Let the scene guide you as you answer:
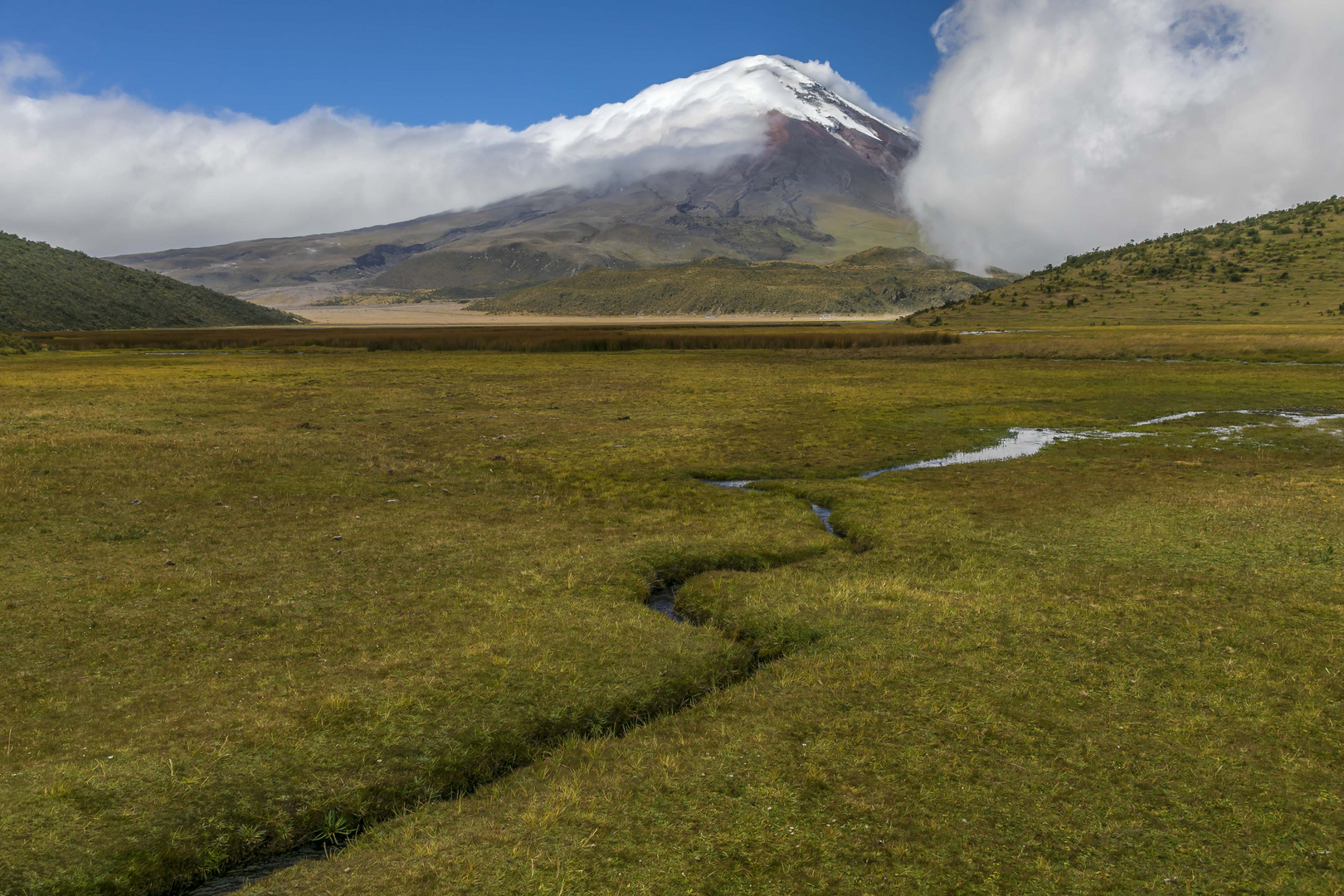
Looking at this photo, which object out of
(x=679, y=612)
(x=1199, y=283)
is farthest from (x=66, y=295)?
(x=1199, y=283)

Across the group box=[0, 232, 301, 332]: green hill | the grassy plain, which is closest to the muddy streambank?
the grassy plain

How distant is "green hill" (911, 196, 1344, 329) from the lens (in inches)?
4688

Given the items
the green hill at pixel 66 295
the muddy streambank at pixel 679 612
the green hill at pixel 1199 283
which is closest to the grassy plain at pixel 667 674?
the muddy streambank at pixel 679 612

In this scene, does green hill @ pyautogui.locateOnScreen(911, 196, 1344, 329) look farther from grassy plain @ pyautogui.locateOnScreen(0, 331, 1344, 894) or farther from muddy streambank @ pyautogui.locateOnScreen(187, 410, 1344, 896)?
grassy plain @ pyautogui.locateOnScreen(0, 331, 1344, 894)

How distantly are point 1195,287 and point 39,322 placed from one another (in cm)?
21931

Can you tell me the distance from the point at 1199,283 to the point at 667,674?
157m

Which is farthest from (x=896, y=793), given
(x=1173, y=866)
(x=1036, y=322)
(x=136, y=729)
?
(x=1036, y=322)

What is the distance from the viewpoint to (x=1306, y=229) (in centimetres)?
14638

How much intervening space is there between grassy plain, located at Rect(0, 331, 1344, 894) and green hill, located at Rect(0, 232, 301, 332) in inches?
6434

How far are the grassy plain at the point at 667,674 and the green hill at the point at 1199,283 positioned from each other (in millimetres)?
107544

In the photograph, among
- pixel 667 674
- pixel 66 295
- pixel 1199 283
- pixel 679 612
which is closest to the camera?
pixel 667 674

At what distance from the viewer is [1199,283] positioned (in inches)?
5315

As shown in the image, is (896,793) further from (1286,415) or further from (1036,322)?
(1036,322)

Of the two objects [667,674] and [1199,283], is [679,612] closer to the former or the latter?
[667,674]
